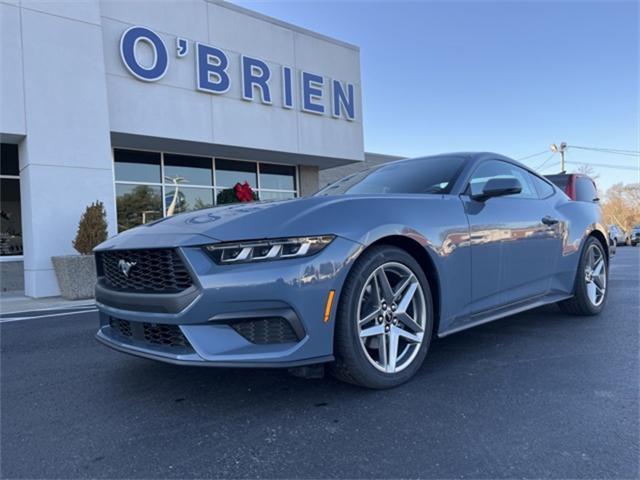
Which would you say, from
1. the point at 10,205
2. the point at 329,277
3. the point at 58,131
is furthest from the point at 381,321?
the point at 10,205

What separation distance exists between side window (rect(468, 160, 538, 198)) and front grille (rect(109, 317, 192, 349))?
2185 millimetres

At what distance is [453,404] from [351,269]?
871 millimetres

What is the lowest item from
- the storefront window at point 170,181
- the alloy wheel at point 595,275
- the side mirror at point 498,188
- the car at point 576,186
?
the alloy wheel at point 595,275

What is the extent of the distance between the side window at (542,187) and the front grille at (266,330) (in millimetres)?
2846

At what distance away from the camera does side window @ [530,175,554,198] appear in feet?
12.9

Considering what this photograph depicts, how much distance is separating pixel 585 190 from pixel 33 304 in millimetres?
9710

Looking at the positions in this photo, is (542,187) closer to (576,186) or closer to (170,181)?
(576,186)

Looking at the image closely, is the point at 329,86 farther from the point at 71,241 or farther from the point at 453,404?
the point at 453,404

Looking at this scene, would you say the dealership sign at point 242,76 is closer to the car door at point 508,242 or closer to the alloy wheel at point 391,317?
the car door at point 508,242

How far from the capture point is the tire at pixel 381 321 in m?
2.28

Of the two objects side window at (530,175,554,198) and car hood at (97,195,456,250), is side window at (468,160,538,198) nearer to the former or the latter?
side window at (530,175,554,198)

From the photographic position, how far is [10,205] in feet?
32.1

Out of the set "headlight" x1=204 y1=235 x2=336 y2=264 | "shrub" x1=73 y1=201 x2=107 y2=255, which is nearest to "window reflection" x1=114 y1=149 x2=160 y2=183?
"shrub" x1=73 y1=201 x2=107 y2=255

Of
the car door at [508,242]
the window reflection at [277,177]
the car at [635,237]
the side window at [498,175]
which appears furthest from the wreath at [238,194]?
the car at [635,237]
